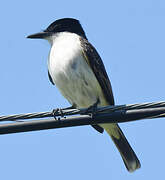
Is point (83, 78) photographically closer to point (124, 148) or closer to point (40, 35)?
point (124, 148)

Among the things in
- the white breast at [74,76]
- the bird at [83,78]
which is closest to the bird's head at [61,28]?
the bird at [83,78]

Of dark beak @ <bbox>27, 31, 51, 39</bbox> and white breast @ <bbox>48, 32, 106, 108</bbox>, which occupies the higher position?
dark beak @ <bbox>27, 31, 51, 39</bbox>

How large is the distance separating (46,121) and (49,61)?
8.72 feet

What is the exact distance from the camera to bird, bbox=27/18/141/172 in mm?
7273

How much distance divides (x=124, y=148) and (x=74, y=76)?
1491 millimetres

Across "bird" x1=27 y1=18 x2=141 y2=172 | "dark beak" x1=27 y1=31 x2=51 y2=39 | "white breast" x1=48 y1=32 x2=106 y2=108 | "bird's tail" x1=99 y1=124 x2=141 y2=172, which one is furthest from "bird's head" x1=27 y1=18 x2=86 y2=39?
"bird's tail" x1=99 y1=124 x2=141 y2=172

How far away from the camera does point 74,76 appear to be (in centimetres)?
722

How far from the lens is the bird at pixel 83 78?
7273 millimetres

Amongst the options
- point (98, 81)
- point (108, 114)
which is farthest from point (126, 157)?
point (108, 114)

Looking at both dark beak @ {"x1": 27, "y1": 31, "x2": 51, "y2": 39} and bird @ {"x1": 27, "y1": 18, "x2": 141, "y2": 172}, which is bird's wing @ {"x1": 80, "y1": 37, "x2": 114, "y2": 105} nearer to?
bird @ {"x1": 27, "y1": 18, "x2": 141, "y2": 172}

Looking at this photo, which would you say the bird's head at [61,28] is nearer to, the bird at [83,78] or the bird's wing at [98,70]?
the bird at [83,78]

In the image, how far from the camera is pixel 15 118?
5.04 m

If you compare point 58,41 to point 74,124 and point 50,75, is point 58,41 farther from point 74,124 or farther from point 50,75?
point 74,124

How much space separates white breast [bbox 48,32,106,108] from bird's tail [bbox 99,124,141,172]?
0.56 m
